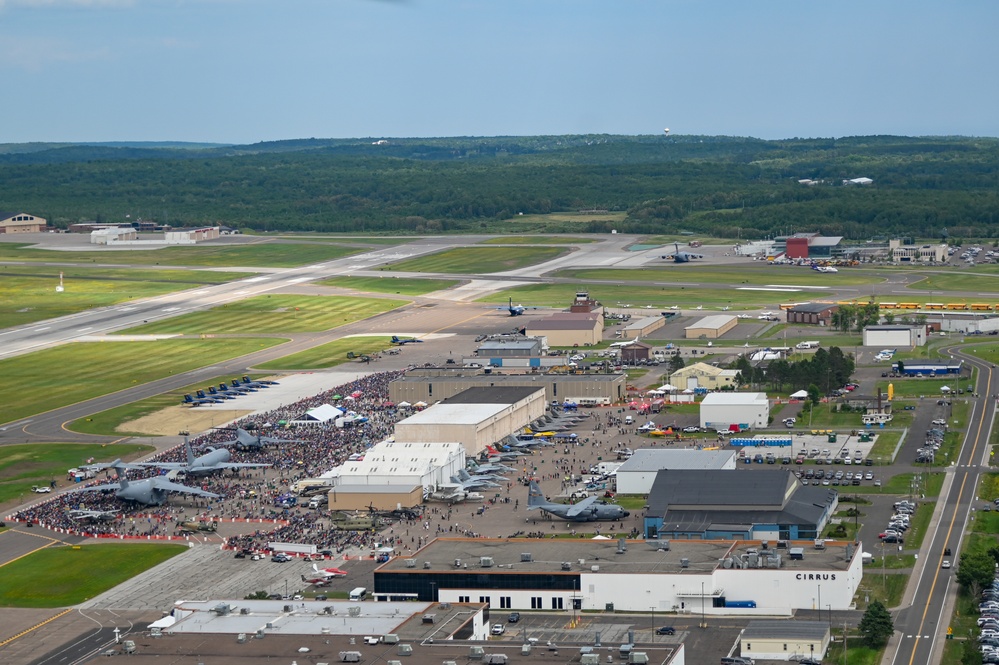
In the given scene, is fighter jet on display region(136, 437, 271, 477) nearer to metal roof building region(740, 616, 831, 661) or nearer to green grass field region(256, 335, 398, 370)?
green grass field region(256, 335, 398, 370)

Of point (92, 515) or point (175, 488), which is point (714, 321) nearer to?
point (175, 488)

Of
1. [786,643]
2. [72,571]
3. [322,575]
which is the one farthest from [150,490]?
[786,643]

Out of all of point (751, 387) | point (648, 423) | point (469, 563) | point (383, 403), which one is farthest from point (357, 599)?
point (751, 387)

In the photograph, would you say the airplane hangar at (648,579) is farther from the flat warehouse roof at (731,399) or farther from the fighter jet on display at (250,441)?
the flat warehouse roof at (731,399)

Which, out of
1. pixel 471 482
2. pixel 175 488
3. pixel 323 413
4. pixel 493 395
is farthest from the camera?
pixel 493 395

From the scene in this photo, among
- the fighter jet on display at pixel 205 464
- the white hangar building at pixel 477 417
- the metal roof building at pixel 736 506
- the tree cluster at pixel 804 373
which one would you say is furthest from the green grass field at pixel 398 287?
the metal roof building at pixel 736 506
